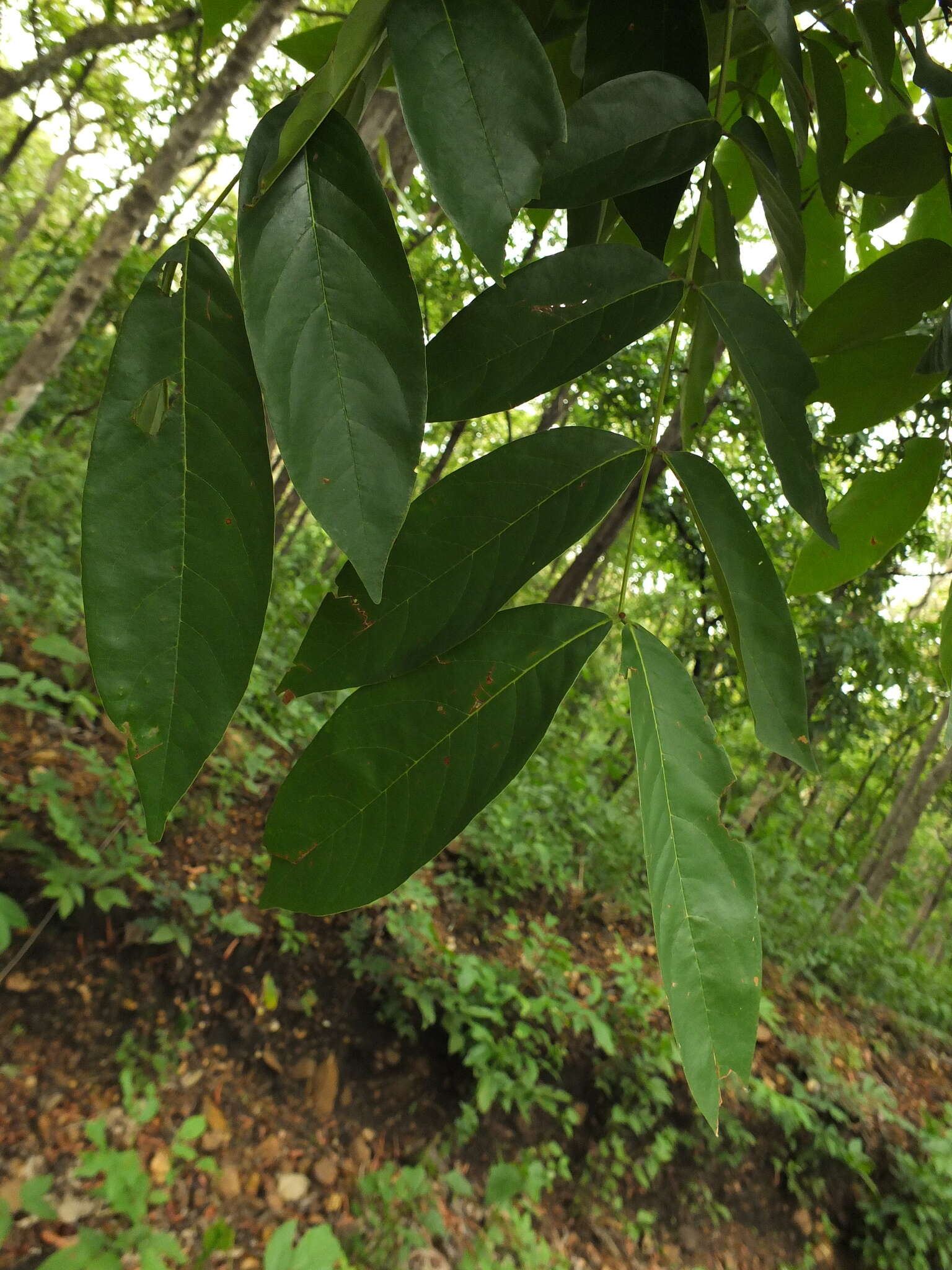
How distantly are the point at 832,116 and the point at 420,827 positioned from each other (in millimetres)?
594

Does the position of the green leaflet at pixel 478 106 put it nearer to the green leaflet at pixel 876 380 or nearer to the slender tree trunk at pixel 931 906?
the green leaflet at pixel 876 380

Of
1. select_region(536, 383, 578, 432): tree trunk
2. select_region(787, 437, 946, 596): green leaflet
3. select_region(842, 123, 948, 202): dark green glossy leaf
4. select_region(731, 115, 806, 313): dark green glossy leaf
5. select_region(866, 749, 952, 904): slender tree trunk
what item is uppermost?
select_region(536, 383, 578, 432): tree trunk

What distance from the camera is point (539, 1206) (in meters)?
2.80

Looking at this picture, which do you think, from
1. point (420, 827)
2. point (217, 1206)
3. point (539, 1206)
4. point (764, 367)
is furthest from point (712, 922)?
point (539, 1206)

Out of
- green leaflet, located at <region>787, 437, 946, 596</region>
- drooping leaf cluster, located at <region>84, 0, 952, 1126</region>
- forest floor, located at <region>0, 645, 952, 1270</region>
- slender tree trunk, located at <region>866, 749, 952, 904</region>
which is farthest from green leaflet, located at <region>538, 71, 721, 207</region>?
slender tree trunk, located at <region>866, 749, 952, 904</region>

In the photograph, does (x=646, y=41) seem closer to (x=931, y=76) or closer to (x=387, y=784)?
(x=931, y=76)

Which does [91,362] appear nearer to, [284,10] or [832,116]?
[284,10]

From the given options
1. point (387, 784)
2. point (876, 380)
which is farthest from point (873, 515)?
point (387, 784)

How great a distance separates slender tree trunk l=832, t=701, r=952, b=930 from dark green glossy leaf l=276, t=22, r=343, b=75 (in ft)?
19.0

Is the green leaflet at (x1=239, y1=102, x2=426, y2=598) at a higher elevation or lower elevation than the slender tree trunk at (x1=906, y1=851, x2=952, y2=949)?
lower

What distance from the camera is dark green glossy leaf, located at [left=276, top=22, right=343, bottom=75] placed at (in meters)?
0.59

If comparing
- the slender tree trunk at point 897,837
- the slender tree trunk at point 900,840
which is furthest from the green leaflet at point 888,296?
the slender tree trunk at point 900,840

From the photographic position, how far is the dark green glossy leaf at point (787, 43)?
0.45m

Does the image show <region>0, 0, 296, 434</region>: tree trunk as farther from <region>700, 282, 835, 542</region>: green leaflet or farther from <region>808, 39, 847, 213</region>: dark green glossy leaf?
<region>700, 282, 835, 542</region>: green leaflet
